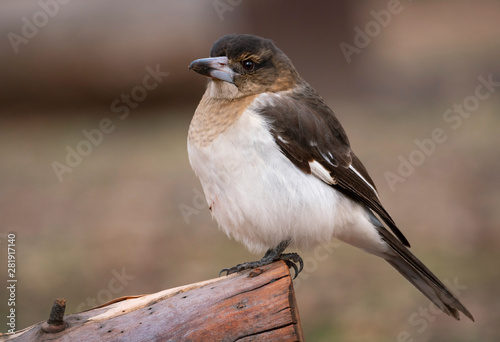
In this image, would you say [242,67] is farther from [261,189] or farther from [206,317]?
[206,317]

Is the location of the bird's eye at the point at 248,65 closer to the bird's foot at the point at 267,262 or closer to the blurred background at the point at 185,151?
the bird's foot at the point at 267,262

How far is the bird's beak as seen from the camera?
2938 millimetres

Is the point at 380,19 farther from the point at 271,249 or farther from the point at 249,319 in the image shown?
the point at 249,319

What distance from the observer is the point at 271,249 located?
3041 millimetres

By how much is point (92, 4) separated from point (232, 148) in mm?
5682

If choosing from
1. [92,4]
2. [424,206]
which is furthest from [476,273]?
[92,4]

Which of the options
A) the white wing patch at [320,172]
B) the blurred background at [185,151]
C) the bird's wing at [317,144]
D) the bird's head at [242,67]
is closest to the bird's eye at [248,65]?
the bird's head at [242,67]

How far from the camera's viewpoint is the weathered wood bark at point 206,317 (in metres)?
2.41

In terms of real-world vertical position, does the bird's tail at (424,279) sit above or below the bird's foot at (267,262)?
below

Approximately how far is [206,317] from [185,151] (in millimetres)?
5201

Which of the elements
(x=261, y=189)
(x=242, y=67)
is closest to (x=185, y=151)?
(x=242, y=67)

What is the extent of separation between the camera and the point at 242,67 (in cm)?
306

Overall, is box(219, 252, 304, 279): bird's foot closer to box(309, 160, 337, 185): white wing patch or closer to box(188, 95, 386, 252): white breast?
box(188, 95, 386, 252): white breast

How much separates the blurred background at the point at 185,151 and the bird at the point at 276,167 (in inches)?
70.0
